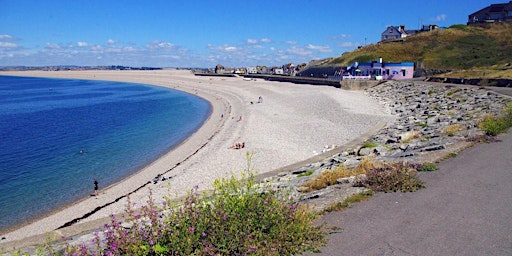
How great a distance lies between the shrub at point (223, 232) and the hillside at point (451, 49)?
7083 cm

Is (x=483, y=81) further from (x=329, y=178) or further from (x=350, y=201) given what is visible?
(x=350, y=201)

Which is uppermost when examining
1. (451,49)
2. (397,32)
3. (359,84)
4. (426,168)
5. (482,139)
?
(397,32)

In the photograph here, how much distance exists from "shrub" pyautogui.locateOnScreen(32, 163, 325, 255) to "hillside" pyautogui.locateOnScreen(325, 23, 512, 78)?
70.8 meters

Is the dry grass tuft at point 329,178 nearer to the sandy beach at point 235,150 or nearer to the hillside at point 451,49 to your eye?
the sandy beach at point 235,150

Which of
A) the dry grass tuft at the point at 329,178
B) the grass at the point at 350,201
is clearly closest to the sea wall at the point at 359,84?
the dry grass tuft at the point at 329,178

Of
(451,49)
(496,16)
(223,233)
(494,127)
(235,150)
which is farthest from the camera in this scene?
(496,16)

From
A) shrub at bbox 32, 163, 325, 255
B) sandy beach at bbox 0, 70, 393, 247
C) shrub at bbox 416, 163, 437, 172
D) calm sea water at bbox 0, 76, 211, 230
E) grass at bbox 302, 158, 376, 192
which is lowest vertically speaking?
calm sea water at bbox 0, 76, 211, 230

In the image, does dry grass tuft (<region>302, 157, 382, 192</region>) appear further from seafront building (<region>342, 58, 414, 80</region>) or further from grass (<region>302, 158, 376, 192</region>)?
seafront building (<region>342, 58, 414, 80</region>)

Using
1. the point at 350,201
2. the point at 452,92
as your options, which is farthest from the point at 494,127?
the point at 452,92

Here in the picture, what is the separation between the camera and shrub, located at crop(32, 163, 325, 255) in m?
5.32

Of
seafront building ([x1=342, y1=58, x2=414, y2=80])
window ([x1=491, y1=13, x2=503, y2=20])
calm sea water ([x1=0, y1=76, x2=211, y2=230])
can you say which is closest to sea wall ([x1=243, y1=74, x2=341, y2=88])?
seafront building ([x1=342, y1=58, x2=414, y2=80])

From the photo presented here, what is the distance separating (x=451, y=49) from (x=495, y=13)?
3725 cm

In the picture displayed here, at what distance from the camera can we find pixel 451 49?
8219 cm

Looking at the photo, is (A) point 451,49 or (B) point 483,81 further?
(A) point 451,49
